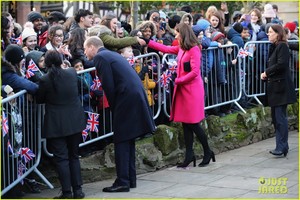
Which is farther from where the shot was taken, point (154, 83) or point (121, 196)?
point (154, 83)

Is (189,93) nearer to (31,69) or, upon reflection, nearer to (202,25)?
(202,25)

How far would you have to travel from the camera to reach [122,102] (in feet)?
26.2

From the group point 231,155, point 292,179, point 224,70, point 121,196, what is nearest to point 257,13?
point 224,70

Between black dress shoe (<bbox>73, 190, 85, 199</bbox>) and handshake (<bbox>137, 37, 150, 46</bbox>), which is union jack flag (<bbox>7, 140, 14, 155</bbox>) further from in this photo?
handshake (<bbox>137, 37, 150, 46</bbox>)

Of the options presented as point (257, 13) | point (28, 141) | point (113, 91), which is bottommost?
point (28, 141)

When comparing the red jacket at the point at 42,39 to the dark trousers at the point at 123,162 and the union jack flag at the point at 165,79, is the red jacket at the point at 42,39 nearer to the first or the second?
the union jack flag at the point at 165,79

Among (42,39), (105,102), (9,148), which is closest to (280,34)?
(105,102)

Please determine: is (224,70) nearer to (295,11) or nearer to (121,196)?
(121,196)

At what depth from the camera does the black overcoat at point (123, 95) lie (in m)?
7.92

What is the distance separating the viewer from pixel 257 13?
43.4 feet

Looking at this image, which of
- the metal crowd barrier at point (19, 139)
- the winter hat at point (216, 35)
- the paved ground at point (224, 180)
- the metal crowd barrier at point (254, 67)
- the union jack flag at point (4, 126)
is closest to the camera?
the union jack flag at point (4, 126)

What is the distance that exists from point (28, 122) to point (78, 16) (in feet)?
10.1

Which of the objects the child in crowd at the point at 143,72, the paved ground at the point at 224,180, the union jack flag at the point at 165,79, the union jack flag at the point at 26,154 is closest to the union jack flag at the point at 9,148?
the union jack flag at the point at 26,154

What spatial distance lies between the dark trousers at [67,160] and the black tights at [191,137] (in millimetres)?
2134
